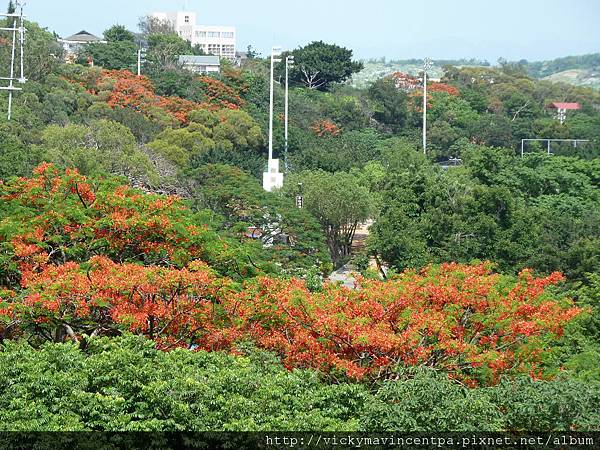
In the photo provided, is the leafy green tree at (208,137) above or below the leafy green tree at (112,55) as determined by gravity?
below

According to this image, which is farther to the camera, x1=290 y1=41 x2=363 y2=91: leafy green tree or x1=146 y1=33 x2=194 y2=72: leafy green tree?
x1=290 y1=41 x2=363 y2=91: leafy green tree

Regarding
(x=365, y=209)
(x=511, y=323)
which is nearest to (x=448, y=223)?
(x=365, y=209)

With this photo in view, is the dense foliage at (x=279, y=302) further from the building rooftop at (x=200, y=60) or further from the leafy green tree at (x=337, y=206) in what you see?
the building rooftop at (x=200, y=60)

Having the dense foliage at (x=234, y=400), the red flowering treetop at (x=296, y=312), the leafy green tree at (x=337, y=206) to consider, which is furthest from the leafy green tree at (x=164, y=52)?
the dense foliage at (x=234, y=400)

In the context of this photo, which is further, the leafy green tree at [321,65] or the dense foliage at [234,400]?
the leafy green tree at [321,65]

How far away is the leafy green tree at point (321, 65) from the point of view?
2680 inches

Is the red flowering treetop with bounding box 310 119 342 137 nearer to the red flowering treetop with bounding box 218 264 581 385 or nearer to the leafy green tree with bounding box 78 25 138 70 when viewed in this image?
the leafy green tree with bounding box 78 25 138 70

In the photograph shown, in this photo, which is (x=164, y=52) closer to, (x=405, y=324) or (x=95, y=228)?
(x=95, y=228)

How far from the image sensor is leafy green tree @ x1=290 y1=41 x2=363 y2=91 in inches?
2680

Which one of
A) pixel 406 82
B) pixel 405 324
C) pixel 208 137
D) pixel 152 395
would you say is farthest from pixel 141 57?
pixel 152 395

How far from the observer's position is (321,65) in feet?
223

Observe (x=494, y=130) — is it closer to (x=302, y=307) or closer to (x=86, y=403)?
(x=302, y=307)

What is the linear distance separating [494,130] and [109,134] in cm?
3271

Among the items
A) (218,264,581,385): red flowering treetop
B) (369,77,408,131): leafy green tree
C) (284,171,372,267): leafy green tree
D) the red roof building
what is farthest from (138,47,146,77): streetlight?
(218,264,581,385): red flowering treetop
